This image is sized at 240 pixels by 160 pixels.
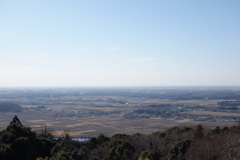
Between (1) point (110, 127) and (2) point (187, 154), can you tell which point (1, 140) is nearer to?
(2) point (187, 154)

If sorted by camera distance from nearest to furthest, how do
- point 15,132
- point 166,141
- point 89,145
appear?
point 15,132, point 166,141, point 89,145

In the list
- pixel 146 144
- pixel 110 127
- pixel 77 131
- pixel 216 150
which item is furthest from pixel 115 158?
pixel 110 127

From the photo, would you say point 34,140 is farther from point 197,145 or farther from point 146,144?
point 197,145

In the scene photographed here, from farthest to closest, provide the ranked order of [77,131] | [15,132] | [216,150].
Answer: [77,131] < [15,132] < [216,150]

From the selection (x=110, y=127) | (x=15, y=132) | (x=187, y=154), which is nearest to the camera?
(x=187, y=154)

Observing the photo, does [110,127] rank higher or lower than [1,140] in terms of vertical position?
lower

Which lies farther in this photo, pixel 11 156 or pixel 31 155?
pixel 31 155

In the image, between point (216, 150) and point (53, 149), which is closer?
point (216, 150)

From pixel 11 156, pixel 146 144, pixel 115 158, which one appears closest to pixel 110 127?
pixel 146 144

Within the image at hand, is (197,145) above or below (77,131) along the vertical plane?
above

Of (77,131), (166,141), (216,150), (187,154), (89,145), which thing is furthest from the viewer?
(77,131)
